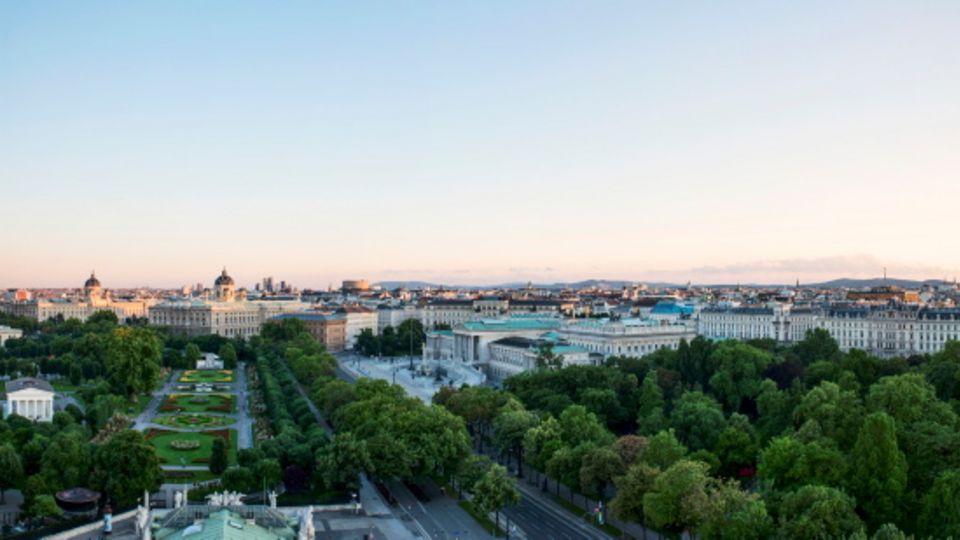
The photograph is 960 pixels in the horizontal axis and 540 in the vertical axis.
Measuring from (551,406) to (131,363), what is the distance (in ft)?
153

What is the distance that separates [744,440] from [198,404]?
191ft

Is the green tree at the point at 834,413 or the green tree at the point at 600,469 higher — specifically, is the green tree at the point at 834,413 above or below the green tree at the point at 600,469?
above

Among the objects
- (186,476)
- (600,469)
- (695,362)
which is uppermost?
(695,362)

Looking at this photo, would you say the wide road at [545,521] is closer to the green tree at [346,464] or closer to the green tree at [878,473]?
the green tree at [346,464]

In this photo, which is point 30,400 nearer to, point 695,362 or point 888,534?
point 695,362

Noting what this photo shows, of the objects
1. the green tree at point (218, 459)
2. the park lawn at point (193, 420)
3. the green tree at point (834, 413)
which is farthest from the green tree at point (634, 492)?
the park lawn at point (193, 420)

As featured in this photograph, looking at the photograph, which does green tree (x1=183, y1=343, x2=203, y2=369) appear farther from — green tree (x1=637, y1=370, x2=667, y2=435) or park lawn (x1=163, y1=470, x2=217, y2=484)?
green tree (x1=637, y1=370, x2=667, y2=435)

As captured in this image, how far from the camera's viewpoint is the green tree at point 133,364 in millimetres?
94062

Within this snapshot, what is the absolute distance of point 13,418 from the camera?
72.1 metres

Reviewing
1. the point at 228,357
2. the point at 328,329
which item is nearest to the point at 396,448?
the point at 228,357

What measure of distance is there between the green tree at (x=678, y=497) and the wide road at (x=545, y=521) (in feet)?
23.7

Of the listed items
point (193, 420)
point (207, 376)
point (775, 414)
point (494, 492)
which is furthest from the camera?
point (207, 376)

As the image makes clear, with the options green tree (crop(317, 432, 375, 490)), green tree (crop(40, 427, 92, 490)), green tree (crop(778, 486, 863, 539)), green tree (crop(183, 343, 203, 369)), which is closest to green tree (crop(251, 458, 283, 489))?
green tree (crop(317, 432, 375, 490))

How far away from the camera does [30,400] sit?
8112 centimetres
